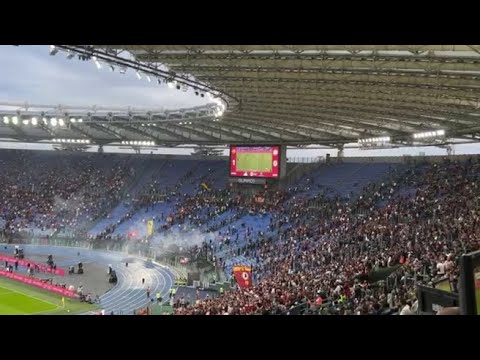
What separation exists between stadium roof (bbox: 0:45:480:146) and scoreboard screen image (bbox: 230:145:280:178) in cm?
403

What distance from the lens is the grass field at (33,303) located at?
2419cm

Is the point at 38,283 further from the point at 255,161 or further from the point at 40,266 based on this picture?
the point at 255,161

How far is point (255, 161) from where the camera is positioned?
147 ft

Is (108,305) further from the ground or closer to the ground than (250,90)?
closer to the ground

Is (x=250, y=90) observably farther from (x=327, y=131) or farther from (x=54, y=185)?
(x=54, y=185)

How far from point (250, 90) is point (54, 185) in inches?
1415

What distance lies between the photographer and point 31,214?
48781 millimetres

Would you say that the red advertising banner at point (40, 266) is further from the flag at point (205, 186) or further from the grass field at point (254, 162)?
the grass field at point (254, 162)

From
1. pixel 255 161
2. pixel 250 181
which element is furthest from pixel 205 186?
pixel 255 161

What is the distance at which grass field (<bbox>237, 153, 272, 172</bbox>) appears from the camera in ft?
145

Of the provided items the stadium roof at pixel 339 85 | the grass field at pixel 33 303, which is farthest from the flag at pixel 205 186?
the grass field at pixel 33 303

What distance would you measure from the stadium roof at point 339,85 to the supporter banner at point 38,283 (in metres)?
13.7
